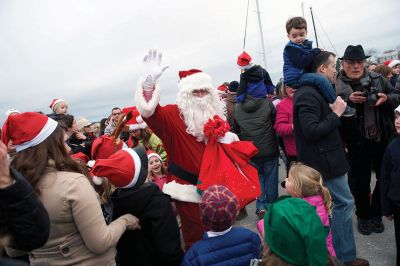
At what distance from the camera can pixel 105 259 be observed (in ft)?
6.19

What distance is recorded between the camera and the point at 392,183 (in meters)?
2.64

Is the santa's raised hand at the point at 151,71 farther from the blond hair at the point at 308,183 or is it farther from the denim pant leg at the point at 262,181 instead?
the denim pant leg at the point at 262,181

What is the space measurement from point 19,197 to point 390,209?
2842 mm

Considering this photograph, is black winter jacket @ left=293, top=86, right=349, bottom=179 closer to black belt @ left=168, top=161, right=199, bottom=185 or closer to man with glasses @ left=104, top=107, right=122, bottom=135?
black belt @ left=168, top=161, right=199, bottom=185

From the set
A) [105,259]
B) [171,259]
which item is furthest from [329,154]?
[105,259]

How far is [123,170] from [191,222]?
1093 millimetres

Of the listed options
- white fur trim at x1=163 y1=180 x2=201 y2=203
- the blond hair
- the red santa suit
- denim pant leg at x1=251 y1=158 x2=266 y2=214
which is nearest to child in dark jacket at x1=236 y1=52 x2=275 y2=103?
denim pant leg at x1=251 y1=158 x2=266 y2=214

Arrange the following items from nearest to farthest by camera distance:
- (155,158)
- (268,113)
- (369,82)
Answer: (369,82) < (155,158) < (268,113)

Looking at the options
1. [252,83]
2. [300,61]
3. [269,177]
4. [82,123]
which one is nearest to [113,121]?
[82,123]

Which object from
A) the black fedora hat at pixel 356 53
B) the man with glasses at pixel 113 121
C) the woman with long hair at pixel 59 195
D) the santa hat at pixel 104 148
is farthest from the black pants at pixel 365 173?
the man with glasses at pixel 113 121

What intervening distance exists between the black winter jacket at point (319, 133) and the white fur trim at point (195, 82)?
36.2 inches

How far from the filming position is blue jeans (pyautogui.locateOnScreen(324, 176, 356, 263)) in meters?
2.71

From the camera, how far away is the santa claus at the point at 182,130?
2.75 meters

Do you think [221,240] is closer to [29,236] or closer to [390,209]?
[29,236]
